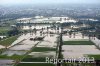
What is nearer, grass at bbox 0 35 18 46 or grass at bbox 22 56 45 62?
grass at bbox 22 56 45 62

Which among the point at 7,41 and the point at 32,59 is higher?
the point at 32,59

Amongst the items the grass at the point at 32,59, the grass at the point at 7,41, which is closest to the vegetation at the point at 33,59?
the grass at the point at 32,59

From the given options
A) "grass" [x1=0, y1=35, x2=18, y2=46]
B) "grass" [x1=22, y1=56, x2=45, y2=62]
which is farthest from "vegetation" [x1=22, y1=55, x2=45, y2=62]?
"grass" [x1=0, y1=35, x2=18, y2=46]

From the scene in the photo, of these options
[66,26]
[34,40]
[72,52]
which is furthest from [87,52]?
[66,26]

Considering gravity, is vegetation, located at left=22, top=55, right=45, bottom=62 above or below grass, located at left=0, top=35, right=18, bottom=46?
above

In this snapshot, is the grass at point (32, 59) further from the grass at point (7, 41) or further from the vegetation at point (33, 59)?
the grass at point (7, 41)

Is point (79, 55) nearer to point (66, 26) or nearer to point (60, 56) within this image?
point (60, 56)

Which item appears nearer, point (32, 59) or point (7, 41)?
point (32, 59)

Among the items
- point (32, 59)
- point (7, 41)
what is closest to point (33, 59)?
point (32, 59)

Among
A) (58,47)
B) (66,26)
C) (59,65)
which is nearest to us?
(59,65)

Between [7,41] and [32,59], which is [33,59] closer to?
[32,59]

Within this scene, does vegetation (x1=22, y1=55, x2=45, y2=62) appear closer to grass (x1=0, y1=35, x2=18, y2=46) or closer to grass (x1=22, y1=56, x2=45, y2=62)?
grass (x1=22, y1=56, x2=45, y2=62)
